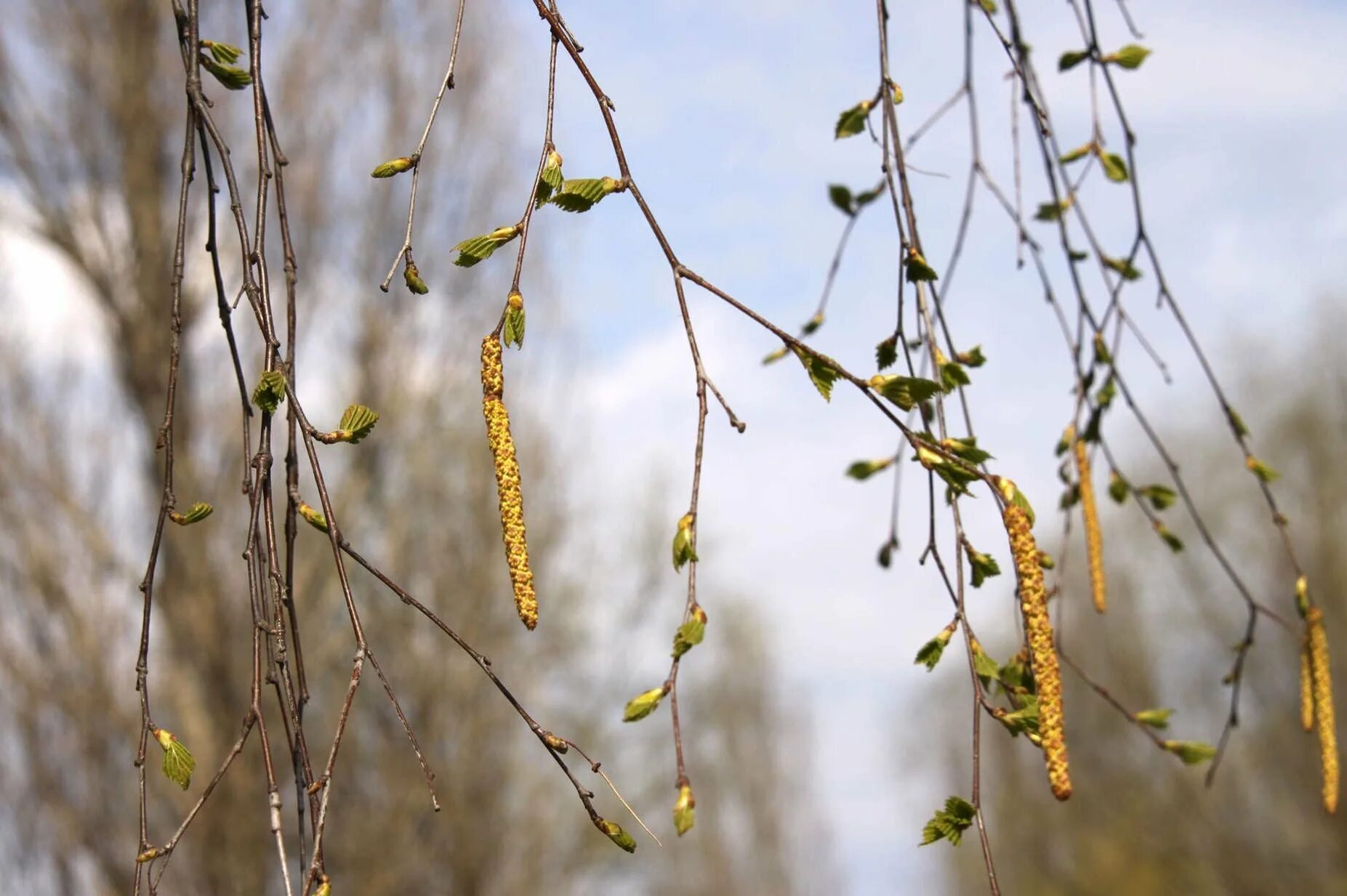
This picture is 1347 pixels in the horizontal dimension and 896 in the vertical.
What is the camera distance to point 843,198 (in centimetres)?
120

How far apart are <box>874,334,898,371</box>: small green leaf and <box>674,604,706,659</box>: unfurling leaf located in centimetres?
26

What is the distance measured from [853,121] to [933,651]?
0.40 metres

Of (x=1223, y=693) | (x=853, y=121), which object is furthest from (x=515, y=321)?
(x=1223, y=693)

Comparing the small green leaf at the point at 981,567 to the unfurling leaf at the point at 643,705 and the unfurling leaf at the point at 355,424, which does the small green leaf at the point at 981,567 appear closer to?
the unfurling leaf at the point at 643,705

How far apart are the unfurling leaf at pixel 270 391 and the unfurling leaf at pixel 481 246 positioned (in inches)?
4.1

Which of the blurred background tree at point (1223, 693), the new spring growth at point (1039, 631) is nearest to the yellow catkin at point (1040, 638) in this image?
the new spring growth at point (1039, 631)

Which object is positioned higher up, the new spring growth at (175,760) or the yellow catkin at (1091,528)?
the yellow catkin at (1091,528)

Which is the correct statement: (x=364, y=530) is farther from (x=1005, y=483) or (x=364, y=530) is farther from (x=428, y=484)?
(x=1005, y=483)

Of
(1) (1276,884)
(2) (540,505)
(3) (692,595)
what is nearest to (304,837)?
(3) (692,595)

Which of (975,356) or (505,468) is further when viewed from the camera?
(975,356)

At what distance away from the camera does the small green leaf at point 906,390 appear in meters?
0.63

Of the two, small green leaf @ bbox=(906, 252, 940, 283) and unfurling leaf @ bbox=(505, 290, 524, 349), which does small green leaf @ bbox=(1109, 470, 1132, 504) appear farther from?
unfurling leaf @ bbox=(505, 290, 524, 349)

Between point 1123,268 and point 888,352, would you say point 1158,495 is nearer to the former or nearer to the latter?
point 1123,268

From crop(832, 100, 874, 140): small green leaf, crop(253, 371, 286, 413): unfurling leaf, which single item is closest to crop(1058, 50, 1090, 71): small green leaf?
crop(832, 100, 874, 140): small green leaf
